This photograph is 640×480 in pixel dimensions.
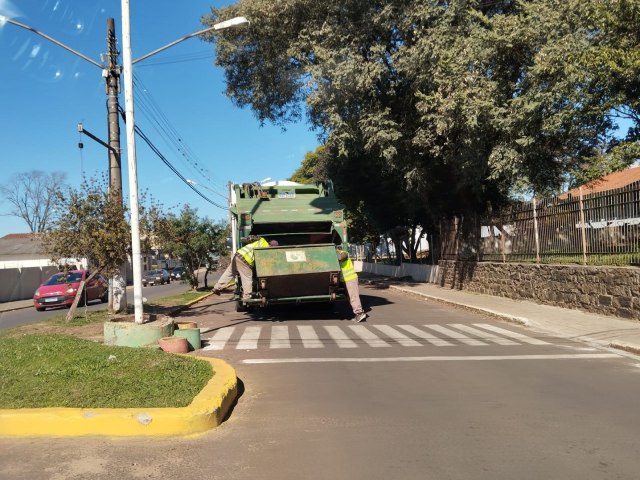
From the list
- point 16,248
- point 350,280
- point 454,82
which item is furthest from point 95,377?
point 16,248

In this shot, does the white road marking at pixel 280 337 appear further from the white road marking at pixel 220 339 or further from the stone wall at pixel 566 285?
the stone wall at pixel 566 285

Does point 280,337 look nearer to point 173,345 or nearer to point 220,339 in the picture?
point 220,339

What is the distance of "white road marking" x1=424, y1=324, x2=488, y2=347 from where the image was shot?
34.0ft

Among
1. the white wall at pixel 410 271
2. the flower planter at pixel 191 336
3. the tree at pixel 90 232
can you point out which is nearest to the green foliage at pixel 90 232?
Result: the tree at pixel 90 232

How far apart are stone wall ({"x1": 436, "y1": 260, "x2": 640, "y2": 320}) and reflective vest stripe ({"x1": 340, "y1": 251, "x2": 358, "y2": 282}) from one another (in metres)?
5.51

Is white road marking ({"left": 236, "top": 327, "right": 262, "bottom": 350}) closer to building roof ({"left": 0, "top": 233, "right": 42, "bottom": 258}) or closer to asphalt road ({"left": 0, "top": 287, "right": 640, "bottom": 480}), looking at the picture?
asphalt road ({"left": 0, "top": 287, "right": 640, "bottom": 480})

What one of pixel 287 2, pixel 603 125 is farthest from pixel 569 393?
pixel 287 2

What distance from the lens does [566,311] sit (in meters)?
13.7

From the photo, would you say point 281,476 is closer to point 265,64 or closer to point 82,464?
point 82,464

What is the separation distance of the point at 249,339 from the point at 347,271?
3.65 meters

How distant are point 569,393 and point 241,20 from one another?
30.8 ft

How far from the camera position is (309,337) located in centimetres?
1123

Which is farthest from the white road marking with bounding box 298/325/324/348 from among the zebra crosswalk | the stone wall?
the stone wall

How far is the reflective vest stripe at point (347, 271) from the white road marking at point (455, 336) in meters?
2.23
